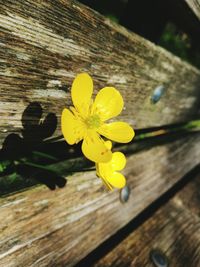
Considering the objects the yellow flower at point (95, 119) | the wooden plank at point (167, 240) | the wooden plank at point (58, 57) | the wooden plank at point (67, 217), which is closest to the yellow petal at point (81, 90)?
the yellow flower at point (95, 119)

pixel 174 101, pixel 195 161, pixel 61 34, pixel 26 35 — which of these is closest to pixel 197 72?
pixel 174 101

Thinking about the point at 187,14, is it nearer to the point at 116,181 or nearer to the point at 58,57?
the point at 58,57

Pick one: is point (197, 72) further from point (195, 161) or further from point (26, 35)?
point (26, 35)

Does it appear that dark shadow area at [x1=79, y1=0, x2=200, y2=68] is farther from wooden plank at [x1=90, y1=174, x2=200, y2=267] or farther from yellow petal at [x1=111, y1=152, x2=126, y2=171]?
wooden plank at [x1=90, y1=174, x2=200, y2=267]

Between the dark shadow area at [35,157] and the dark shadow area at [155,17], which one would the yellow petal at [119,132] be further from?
the dark shadow area at [155,17]

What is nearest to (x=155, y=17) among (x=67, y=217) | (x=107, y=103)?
(x=107, y=103)

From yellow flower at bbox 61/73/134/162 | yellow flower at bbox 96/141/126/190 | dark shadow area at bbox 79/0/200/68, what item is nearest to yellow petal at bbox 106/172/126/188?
yellow flower at bbox 96/141/126/190
